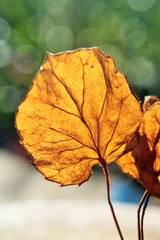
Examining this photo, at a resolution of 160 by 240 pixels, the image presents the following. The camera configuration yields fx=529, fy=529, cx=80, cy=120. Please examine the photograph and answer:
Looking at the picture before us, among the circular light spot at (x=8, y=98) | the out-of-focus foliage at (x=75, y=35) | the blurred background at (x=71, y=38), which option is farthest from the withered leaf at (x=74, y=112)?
the circular light spot at (x=8, y=98)

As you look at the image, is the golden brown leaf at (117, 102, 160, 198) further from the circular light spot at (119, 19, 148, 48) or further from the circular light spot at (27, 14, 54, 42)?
the circular light spot at (27, 14, 54, 42)

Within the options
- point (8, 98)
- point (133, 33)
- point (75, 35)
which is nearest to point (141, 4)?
point (133, 33)

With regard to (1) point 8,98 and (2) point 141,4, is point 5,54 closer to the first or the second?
(1) point 8,98

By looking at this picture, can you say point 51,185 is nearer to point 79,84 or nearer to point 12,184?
point 12,184

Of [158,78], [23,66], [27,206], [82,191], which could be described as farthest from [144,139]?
[23,66]

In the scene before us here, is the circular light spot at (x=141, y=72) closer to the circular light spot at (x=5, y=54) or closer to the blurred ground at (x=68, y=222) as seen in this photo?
the circular light spot at (x=5, y=54)

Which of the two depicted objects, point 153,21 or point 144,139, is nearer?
point 144,139
